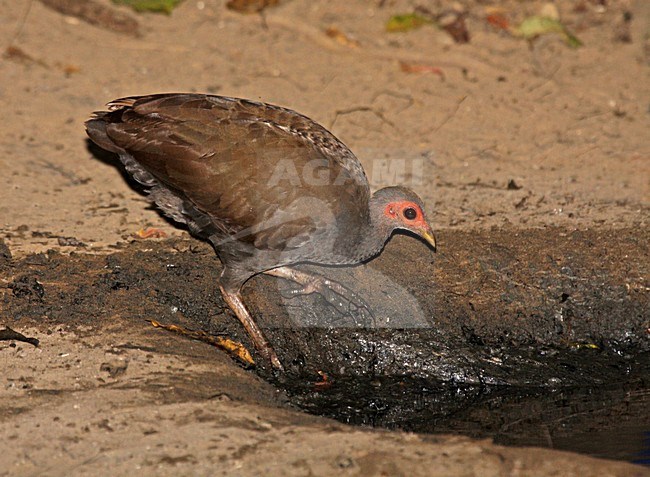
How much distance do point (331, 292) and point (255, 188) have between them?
0.81 meters

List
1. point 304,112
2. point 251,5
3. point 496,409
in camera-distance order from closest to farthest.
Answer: point 496,409
point 304,112
point 251,5

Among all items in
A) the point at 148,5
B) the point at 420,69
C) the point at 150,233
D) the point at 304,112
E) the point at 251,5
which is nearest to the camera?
the point at 150,233

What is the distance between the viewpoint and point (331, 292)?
5.25 meters

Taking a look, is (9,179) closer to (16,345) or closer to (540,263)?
(16,345)

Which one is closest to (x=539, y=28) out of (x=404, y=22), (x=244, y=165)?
(x=404, y=22)

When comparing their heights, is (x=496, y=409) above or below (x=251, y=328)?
above

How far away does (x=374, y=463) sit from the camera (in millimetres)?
3666

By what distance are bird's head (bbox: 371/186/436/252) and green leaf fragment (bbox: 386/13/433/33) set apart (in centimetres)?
327

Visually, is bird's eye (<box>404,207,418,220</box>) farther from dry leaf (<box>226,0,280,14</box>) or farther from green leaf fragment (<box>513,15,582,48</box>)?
dry leaf (<box>226,0,280,14</box>)

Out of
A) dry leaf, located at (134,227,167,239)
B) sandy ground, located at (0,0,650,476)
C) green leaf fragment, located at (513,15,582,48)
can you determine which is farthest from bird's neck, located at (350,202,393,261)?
green leaf fragment, located at (513,15,582,48)

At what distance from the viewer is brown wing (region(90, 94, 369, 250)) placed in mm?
4871

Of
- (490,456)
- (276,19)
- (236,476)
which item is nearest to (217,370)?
(236,476)

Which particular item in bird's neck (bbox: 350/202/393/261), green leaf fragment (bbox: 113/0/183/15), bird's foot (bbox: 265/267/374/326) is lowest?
bird's foot (bbox: 265/267/374/326)

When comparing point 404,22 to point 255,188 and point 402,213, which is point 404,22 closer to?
point 402,213
